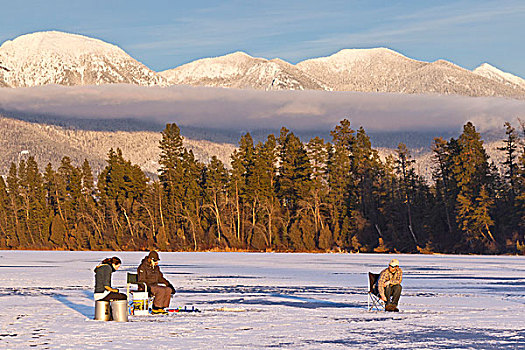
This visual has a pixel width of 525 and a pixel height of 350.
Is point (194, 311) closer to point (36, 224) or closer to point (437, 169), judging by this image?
point (437, 169)

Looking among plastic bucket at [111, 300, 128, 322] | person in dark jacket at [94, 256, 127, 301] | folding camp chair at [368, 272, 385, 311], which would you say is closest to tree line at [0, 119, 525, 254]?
folding camp chair at [368, 272, 385, 311]

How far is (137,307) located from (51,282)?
12.2 meters

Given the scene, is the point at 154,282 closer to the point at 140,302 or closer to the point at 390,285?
the point at 140,302

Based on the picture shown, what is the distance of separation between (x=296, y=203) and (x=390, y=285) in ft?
269

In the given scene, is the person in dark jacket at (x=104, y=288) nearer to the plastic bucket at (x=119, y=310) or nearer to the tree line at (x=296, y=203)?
the plastic bucket at (x=119, y=310)

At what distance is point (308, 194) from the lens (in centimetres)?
10256

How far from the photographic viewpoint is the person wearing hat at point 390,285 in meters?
20.8

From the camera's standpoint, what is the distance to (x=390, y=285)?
827 inches

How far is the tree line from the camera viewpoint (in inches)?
3398

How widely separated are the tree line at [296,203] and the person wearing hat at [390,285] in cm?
5860

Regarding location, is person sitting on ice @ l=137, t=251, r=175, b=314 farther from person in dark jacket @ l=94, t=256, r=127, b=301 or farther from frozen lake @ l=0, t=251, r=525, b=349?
person in dark jacket @ l=94, t=256, r=127, b=301

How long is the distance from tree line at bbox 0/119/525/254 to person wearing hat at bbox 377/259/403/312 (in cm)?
5860

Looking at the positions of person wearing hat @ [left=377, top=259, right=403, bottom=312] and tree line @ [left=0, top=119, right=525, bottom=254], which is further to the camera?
tree line @ [left=0, top=119, right=525, bottom=254]

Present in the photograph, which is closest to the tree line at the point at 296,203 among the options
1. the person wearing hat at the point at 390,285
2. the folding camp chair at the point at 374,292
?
the folding camp chair at the point at 374,292
